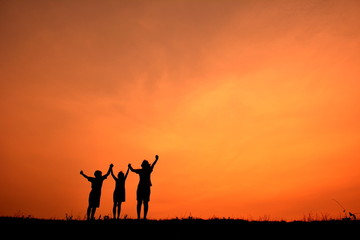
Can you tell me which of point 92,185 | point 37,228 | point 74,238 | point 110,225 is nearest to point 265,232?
point 110,225

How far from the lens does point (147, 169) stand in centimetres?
1412

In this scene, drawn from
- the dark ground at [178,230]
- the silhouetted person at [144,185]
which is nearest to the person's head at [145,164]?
the silhouetted person at [144,185]

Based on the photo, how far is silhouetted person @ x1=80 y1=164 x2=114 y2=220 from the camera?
14.6 m

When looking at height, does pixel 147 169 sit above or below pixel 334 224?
above

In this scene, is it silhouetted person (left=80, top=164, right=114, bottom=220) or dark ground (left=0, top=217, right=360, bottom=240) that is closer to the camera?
dark ground (left=0, top=217, right=360, bottom=240)

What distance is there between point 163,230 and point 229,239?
82.3 inches

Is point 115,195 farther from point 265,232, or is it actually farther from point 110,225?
point 265,232

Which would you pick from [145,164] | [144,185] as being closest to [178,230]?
[144,185]

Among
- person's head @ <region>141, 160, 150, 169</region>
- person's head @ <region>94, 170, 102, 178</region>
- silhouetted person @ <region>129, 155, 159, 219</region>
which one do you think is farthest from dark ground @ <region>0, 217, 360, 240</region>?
person's head @ <region>94, 170, 102, 178</region>

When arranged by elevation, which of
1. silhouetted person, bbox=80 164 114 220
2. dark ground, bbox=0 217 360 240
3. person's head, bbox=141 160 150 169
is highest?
person's head, bbox=141 160 150 169

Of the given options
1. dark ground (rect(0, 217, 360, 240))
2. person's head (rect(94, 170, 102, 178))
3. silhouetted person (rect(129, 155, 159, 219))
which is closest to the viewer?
dark ground (rect(0, 217, 360, 240))

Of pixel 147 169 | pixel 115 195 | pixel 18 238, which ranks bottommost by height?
pixel 18 238

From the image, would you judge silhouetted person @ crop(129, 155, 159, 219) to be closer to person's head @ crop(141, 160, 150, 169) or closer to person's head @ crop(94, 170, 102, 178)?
person's head @ crop(141, 160, 150, 169)

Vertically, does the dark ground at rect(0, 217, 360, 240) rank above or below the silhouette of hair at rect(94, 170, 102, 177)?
below
